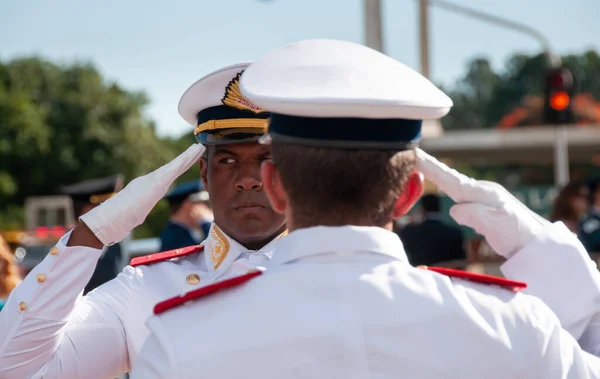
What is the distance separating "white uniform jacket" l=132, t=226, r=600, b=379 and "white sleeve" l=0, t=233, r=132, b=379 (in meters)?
0.61

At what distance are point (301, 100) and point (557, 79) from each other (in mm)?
12635

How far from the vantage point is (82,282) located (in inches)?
90.2

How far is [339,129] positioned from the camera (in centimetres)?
171

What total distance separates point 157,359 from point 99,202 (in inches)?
181

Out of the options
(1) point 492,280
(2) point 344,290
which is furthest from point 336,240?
(1) point 492,280

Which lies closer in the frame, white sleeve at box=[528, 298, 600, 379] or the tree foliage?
white sleeve at box=[528, 298, 600, 379]

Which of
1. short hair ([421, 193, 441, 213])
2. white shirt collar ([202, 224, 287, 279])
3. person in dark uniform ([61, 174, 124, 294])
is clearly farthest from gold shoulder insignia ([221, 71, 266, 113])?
short hair ([421, 193, 441, 213])

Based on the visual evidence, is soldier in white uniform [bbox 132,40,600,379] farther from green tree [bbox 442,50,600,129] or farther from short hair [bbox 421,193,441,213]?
green tree [bbox 442,50,600,129]

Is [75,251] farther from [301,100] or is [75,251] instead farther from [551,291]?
[551,291]

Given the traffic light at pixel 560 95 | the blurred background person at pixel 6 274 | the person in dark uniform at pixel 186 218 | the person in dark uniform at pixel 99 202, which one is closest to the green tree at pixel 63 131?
the traffic light at pixel 560 95

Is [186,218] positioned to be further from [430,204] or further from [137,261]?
[137,261]

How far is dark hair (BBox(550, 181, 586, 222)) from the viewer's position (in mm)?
8680

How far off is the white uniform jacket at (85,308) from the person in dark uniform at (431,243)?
263 inches

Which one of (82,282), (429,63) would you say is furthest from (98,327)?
(429,63)
